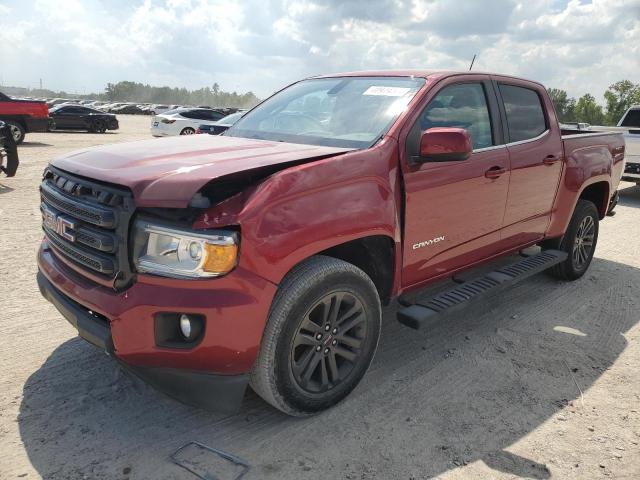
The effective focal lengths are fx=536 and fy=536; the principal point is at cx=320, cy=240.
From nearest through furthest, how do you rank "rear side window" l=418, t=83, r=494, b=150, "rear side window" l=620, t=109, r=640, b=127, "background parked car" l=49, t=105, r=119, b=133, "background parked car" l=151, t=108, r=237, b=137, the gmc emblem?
1. the gmc emblem
2. "rear side window" l=418, t=83, r=494, b=150
3. "rear side window" l=620, t=109, r=640, b=127
4. "background parked car" l=151, t=108, r=237, b=137
5. "background parked car" l=49, t=105, r=119, b=133

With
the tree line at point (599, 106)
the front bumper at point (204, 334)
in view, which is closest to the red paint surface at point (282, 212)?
the front bumper at point (204, 334)

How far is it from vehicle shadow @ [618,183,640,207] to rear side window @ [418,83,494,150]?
7.33m

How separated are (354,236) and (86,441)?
1.69 meters

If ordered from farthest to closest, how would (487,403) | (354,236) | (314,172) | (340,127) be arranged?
(340,127), (487,403), (354,236), (314,172)

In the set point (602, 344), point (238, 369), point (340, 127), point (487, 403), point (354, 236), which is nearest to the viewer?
point (238, 369)

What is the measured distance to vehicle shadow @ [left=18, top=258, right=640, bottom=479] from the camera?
2.56 metres

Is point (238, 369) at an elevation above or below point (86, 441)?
above

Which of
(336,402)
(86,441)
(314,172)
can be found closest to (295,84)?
(314,172)

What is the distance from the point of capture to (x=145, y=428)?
110 inches

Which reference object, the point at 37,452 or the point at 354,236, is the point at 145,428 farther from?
the point at 354,236

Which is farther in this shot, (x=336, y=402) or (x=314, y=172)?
(x=336, y=402)

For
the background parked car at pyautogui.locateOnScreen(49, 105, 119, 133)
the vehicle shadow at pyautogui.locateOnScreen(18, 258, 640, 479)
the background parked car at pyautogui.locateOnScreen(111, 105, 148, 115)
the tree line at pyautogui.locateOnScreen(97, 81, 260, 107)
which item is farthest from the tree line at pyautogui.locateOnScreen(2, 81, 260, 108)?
the vehicle shadow at pyautogui.locateOnScreen(18, 258, 640, 479)

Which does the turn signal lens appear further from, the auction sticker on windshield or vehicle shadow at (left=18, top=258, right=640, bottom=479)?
the auction sticker on windshield

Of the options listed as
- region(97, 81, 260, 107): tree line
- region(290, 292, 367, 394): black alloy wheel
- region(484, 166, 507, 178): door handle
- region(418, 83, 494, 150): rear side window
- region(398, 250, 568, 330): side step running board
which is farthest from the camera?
region(97, 81, 260, 107): tree line
